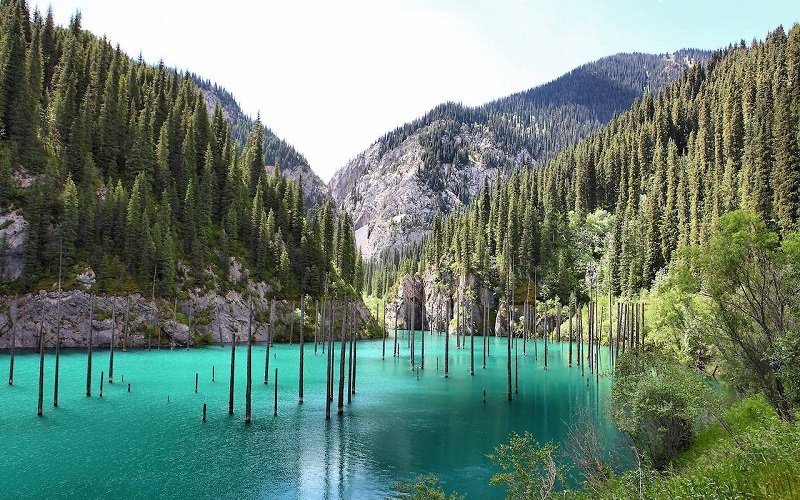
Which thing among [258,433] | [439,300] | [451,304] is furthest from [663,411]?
[439,300]

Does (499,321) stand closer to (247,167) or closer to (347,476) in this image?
(247,167)

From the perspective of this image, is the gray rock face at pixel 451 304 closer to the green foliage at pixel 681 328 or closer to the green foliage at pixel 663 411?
the green foliage at pixel 681 328

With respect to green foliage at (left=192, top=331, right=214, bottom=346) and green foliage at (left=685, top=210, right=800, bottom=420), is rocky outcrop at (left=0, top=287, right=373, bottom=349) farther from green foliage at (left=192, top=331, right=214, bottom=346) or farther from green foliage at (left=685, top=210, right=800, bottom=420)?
green foliage at (left=685, top=210, right=800, bottom=420)

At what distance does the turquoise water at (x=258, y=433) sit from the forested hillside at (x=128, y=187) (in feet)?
110

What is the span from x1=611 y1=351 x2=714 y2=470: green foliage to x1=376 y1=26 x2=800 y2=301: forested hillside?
7109 centimetres

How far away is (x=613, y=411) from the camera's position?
3175 centimetres

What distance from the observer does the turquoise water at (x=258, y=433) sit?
29.6 meters

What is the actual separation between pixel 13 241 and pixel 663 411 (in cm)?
10435

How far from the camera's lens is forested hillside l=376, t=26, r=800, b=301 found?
327 feet

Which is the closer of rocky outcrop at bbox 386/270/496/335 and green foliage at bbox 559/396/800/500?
green foliage at bbox 559/396/800/500

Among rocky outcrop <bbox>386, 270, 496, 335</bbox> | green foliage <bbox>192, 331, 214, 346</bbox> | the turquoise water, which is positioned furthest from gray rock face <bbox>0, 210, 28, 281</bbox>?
rocky outcrop <bbox>386, 270, 496, 335</bbox>

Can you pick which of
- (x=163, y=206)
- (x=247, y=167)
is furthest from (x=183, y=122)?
(x=163, y=206)

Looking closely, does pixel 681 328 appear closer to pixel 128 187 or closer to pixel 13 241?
pixel 13 241

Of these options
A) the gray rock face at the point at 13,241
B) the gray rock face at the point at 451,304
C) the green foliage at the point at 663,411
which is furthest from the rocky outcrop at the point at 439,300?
the green foliage at the point at 663,411
